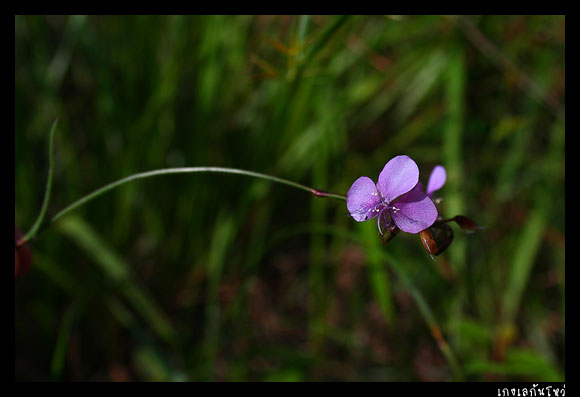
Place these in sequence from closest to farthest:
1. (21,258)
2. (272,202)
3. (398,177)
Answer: (398,177) → (21,258) → (272,202)

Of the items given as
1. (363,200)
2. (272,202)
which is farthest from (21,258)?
(272,202)

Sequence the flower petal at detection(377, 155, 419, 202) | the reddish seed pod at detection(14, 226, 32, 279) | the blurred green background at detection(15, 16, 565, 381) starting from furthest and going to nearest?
the blurred green background at detection(15, 16, 565, 381) → the reddish seed pod at detection(14, 226, 32, 279) → the flower petal at detection(377, 155, 419, 202)

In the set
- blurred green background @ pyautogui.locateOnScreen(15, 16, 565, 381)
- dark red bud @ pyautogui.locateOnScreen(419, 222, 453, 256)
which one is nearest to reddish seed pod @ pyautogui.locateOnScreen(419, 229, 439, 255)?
dark red bud @ pyautogui.locateOnScreen(419, 222, 453, 256)

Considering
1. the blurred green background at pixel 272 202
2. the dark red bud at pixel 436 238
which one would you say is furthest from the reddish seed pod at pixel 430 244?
the blurred green background at pixel 272 202

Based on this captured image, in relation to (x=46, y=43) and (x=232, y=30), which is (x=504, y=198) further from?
(x=46, y=43)

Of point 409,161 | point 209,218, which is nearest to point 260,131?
point 209,218

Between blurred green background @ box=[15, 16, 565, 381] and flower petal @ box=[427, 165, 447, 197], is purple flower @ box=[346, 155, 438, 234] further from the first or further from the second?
blurred green background @ box=[15, 16, 565, 381]

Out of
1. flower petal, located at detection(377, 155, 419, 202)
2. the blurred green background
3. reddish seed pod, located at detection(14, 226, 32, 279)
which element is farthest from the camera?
the blurred green background

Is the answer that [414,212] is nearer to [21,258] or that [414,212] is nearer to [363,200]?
[363,200]
